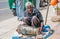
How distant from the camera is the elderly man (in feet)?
22.9

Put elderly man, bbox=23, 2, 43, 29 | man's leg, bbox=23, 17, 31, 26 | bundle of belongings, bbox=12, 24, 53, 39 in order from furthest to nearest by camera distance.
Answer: man's leg, bbox=23, 17, 31, 26
elderly man, bbox=23, 2, 43, 29
bundle of belongings, bbox=12, 24, 53, 39

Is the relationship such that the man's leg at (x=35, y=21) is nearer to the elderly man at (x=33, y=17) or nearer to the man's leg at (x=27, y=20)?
the elderly man at (x=33, y=17)

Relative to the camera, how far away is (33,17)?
7.00 metres

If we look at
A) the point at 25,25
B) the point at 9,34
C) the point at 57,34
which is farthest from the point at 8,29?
the point at 25,25

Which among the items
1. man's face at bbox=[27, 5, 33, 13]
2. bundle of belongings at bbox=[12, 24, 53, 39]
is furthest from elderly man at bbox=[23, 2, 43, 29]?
bundle of belongings at bbox=[12, 24, 53, 39]

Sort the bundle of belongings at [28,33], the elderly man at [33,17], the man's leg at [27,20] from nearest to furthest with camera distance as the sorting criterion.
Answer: the bundle of belongings at [28,33] → the elderly man at [33,17] → the man's leg at [27,20]

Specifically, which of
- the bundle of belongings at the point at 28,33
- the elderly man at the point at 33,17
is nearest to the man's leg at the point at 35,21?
the elderly man at the point at 33,17

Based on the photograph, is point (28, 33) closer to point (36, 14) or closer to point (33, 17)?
point (33, 17)

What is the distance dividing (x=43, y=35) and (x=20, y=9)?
10.9 ft

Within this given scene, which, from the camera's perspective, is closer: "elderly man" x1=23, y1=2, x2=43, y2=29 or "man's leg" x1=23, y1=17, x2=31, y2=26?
"elderly man" x1=23, y1=2, x2=43, y2=29

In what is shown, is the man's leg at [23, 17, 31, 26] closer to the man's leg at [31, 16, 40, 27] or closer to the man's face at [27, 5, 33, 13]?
the man's leg at [31, 16, 40, 27]

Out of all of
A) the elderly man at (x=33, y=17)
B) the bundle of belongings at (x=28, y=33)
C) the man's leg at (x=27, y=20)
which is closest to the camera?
the bundle of belongings at (x=28, y=33)

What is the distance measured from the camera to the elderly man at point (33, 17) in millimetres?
6980

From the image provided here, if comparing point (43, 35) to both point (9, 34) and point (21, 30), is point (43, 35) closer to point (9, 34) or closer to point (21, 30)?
point (21, 30)
